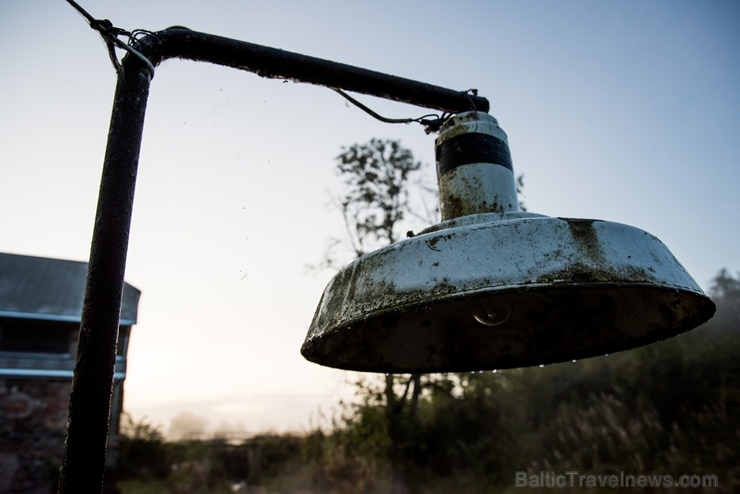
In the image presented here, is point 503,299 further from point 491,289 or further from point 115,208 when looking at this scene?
point 115,208

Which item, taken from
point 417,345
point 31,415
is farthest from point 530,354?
point 31,415

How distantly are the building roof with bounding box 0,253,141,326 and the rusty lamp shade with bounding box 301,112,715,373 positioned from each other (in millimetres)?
16917

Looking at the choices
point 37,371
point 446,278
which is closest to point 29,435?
point 37,371

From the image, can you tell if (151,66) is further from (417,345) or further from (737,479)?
(737,479)

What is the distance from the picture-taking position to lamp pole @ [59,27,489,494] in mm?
825

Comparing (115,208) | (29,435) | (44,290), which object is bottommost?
(29,435)

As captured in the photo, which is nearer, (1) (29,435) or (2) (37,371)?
(1) (29,435)

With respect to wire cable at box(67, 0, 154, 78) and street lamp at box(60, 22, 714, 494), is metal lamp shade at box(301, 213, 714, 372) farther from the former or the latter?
wire cable at box(67, 0, 154, 78)

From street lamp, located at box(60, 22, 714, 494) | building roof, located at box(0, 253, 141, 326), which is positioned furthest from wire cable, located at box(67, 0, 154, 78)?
building roof, located at box(0, 253, 141, 326)

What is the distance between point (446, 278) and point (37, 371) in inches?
735

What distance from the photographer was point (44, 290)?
54.9 ft

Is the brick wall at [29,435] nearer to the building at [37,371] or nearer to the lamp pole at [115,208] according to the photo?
the building at [37,371]

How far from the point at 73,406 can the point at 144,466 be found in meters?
20.6

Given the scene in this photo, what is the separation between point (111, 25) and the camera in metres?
1.04
